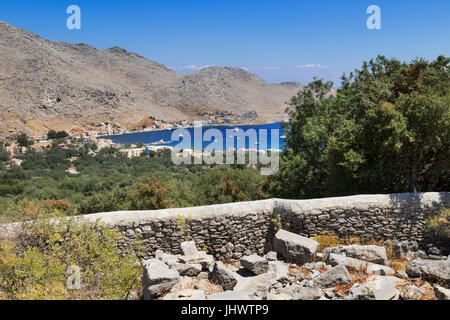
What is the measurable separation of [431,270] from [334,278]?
180 centimetres

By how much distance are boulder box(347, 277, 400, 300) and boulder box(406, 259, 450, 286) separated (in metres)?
1.09

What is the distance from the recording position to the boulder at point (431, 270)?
18.2 ft

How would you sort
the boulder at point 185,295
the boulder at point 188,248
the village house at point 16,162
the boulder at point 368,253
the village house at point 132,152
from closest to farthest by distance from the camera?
the boulder at point 185,295 → the boulder at point 368,253 → the boulder at point 188,248 → the village house at point 16,162 → the village house at point 132,152

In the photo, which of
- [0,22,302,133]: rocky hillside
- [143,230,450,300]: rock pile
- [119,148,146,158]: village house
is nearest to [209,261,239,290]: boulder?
[143,230,450,300]: rock pile

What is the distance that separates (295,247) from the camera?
7.03 metres

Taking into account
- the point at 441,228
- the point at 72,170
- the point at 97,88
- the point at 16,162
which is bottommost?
the point at 72,170

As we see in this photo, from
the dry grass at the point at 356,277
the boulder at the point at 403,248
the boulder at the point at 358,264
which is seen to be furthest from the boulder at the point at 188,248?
the boulder at the point at 403,248

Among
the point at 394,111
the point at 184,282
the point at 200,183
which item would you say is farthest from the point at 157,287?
the point at 200,183

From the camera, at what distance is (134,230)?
7172 mm

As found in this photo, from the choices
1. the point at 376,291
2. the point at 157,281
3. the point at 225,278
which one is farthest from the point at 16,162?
the point at 376,291

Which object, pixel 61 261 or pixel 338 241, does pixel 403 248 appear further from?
pixel 61 261

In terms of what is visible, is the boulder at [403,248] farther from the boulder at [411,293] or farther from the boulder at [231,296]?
the boulder at [231,296]

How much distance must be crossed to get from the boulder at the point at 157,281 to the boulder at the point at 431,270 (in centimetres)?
424
